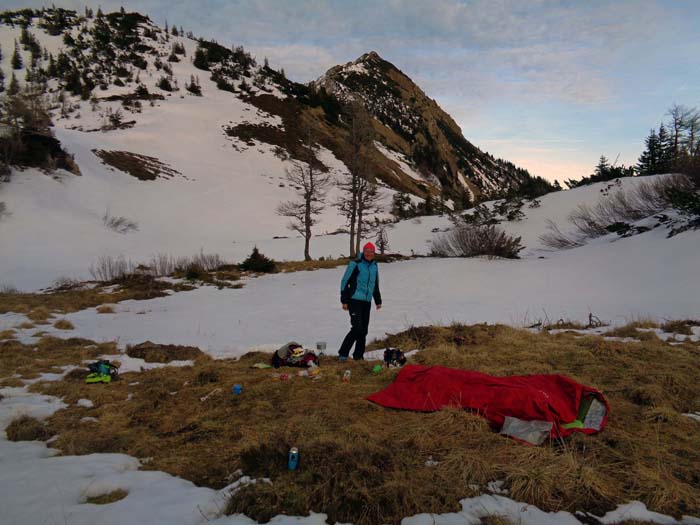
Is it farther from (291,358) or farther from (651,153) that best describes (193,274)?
(651,153)

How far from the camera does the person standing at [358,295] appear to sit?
6.32 m

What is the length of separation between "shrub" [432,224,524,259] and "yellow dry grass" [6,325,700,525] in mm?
12328

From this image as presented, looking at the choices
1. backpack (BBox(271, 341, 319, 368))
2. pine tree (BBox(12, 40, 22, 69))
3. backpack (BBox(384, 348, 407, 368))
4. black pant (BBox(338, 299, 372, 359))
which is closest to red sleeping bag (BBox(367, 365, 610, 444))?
backpack (BBox(384, 348, 407, 368))

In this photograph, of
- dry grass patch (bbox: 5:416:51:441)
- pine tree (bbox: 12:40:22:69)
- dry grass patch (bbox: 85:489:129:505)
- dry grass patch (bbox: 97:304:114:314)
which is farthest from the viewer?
pine tree (bbox: 12:40:22:69)

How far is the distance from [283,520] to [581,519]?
5.65 feet

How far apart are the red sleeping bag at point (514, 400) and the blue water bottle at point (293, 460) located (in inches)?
55.7

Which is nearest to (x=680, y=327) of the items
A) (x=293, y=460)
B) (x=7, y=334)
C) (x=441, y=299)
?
(x=441, y=299)

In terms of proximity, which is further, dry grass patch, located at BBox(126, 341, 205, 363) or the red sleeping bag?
dry grass patch, located at BBox(126, 341, 205, 363)

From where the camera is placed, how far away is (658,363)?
5066mm

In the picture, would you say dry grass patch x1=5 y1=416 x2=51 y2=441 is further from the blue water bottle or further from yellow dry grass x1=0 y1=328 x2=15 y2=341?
yellow dry grass x1=0 y1=328 x2=15 y2=341

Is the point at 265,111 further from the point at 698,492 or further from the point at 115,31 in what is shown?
the point at 698,492

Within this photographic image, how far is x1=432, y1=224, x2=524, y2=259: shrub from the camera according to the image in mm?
17812

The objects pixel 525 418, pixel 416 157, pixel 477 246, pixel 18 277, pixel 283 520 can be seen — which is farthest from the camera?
pixel 416 157

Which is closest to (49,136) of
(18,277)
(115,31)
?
(18,277)
